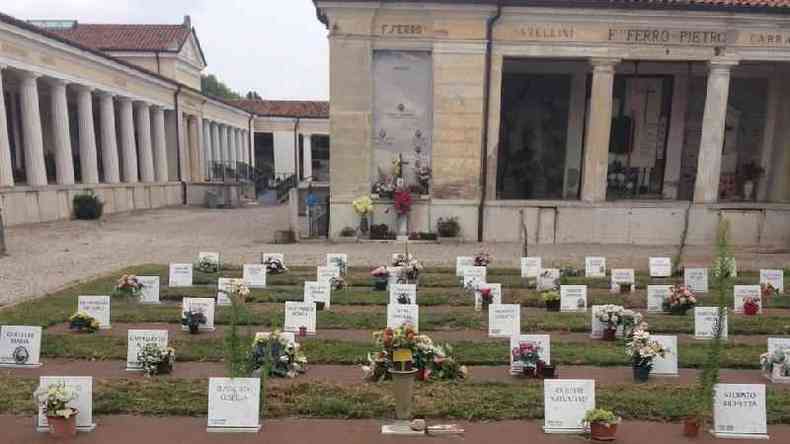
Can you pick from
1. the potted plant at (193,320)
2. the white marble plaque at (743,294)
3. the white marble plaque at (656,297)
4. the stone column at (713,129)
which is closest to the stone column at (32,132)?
the potted plant at (193,320)

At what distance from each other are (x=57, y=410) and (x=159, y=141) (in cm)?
3327

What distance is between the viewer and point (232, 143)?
48781mm

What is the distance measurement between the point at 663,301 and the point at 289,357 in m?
6.79

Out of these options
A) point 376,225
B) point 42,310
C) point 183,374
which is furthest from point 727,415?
point 376,225

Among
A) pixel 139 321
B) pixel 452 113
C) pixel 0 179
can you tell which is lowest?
pixel 139 321

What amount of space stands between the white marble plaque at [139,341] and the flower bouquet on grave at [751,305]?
9.34 m

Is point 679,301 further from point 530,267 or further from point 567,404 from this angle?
point 567,404

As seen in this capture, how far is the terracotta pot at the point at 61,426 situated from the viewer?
183 inches

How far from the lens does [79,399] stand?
4812mm

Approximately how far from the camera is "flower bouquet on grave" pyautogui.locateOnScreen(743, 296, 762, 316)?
9.14 metres

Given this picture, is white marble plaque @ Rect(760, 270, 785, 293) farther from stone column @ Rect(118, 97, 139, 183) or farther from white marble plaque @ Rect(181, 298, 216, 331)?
stone column @ Rect(118, 97, 139, 183)

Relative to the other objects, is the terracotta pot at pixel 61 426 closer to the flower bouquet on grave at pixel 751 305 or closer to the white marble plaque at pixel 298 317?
the white marble plaque at pixel 298 317

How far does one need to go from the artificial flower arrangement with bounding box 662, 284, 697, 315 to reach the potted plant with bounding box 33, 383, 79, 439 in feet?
28.9

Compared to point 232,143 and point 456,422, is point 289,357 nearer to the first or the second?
point 456,422
